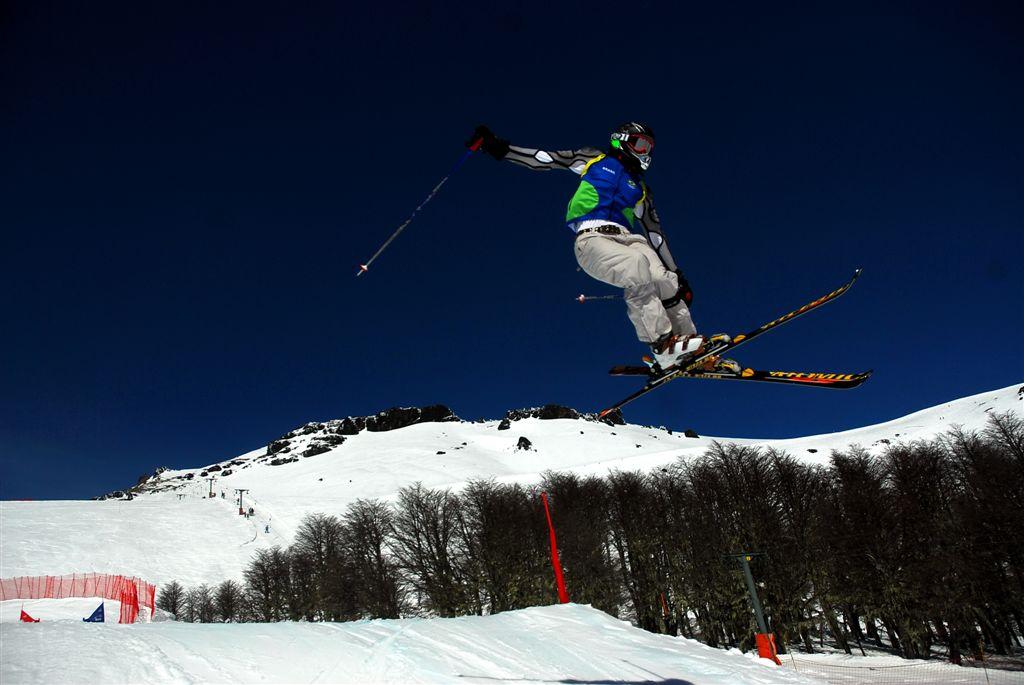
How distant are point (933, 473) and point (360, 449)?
93.1 meters

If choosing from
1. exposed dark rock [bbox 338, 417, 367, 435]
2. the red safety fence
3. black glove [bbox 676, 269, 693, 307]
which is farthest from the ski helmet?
exposed dark rock [bbox 338, 417, 367, 435]

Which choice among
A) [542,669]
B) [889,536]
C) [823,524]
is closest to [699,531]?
[823,524]

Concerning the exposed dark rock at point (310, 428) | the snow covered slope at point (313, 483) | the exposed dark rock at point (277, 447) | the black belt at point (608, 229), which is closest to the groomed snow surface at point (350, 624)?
the snow covered slope at point (313, 483)

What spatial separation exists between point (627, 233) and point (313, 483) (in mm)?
84651

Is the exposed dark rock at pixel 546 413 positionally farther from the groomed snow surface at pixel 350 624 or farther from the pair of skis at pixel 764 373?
the pair of skis at pixel 764 373

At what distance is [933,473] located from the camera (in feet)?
98.1

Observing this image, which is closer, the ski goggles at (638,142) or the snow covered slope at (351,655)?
the snow covered slope at (351,655)

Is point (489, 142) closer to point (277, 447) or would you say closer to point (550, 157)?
point (550, 157)

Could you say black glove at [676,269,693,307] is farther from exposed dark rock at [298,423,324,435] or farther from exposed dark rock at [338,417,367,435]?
exposed dark rock at [298,423,324,435]

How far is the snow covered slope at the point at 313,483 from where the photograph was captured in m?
44.7

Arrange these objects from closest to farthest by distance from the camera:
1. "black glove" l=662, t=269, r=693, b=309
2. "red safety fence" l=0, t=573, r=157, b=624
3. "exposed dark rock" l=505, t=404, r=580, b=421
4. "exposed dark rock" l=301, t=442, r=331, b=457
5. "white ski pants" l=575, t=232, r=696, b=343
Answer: "white ski pants" l=575, t=232, r=696, b=343
"black glove" l=662, t=269, r=693, b=309
"red safety fence" l=0, t=573, r=157, b=624
"exposed dark rock" l=301, t=442, r=331, b=457
"exposed dark rock" l=505, t=404, r=580, b=421

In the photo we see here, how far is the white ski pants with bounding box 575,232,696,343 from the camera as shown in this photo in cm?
498

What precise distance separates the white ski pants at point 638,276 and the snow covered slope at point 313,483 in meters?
48.6

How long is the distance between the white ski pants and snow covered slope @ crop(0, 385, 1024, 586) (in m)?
48.6
